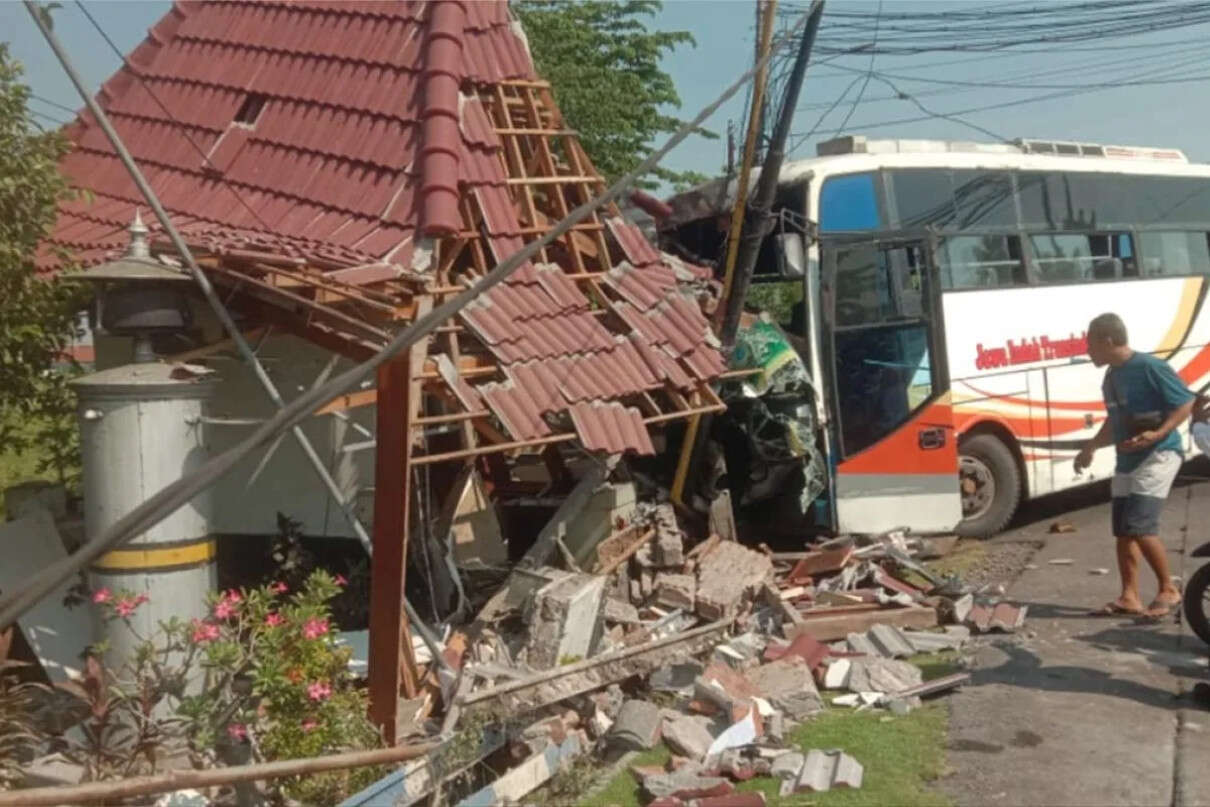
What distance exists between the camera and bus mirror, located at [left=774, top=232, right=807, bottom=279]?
37.2 ft

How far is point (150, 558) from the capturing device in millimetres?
6781

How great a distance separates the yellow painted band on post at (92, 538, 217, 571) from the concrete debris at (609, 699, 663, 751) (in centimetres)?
240

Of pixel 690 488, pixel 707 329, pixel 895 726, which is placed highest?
pixel 707 329

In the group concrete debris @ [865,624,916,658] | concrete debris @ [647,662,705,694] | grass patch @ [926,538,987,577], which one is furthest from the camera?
grass patch @ [926,538,987,577]

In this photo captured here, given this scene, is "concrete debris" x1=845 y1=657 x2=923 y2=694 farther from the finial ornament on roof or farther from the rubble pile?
the finial ornament on roof

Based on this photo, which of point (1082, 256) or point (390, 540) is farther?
point (1082, 256)

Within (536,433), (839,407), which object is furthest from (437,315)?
(839,407)

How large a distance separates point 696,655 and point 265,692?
2982 millimetres

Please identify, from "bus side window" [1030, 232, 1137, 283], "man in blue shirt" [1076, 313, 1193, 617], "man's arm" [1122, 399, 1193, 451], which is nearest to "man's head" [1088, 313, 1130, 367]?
"man in blue shirt" [1076, 313, 1193, 617]

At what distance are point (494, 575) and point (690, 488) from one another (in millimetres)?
2592

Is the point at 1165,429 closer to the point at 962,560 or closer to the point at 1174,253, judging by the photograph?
the point at 962,560

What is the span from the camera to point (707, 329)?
33.7ft

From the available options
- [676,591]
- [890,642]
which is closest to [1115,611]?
[890,642]

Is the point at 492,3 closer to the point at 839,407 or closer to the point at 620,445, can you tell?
the point at 620,445
